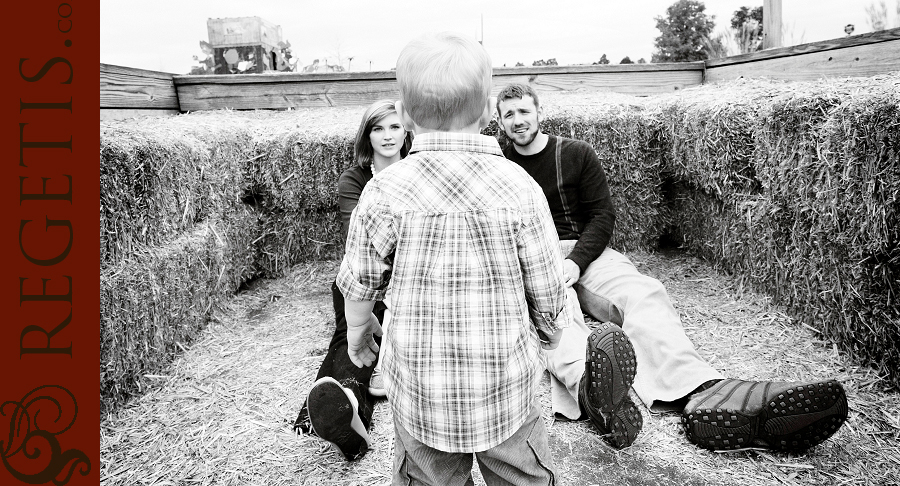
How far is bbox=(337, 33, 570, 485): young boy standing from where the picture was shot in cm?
117

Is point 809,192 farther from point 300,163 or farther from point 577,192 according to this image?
point 300,163

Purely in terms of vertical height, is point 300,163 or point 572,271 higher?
point 300,163

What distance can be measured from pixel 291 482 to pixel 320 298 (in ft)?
5.99

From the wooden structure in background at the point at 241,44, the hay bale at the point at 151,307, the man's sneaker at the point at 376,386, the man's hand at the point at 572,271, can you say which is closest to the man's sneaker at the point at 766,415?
the man's hand at the point at 572,271

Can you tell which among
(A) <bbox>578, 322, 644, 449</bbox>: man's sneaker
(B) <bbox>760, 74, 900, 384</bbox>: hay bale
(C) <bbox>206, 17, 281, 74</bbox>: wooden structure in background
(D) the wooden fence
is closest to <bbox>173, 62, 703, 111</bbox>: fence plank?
(D) the wooden fence

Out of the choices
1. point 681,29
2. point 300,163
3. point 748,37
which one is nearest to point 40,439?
point 300,163

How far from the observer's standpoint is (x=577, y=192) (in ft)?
9.75

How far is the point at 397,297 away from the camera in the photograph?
1.24 meters

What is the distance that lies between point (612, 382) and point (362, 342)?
95 cm

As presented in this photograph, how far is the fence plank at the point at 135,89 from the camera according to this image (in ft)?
10.8

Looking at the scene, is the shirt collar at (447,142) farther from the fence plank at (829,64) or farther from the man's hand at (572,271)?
the fence plank at (829,64)

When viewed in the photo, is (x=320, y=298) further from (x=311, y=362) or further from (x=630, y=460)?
(x=630, y=460)

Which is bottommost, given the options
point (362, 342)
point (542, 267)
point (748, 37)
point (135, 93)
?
point (362, 342)

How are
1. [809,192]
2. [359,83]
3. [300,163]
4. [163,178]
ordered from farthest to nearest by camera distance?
[359,83] → [300,163] → [163,178] → [809,192]
